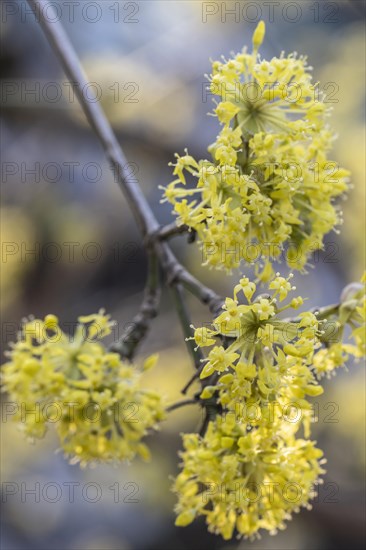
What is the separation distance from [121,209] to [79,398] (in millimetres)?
3792

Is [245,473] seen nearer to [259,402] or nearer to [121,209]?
[259,402]

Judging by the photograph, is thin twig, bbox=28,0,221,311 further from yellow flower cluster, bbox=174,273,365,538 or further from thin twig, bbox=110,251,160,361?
yellow flower cluster, bbox=174,273,365,538

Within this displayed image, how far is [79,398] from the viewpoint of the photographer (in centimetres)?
210

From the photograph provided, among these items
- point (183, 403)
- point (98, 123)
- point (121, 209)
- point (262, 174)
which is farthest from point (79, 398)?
point (121, 209)

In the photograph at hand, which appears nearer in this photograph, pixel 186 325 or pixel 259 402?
pixel 259 402

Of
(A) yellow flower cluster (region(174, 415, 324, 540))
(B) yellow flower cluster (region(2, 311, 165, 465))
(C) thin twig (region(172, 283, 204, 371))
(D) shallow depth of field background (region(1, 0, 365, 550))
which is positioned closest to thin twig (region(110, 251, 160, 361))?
(B) yellow flower cluster (region(2, 311, 165, 465))

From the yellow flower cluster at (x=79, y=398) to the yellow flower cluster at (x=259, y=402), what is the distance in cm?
22

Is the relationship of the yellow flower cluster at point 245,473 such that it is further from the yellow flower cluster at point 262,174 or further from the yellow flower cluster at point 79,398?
the yellow flower cluster at point 262,174

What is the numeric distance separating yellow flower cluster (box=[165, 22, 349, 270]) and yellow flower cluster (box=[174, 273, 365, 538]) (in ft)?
0.43

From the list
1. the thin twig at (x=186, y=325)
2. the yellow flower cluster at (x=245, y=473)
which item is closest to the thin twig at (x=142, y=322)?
the thin twig at (x=186, y=325)

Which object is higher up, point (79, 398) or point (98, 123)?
point (98, 123)

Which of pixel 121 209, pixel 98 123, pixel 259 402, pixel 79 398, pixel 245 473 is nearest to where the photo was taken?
pixel 259 402

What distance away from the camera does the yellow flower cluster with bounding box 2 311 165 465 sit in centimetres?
215

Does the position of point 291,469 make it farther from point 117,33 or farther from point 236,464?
point 117,33
